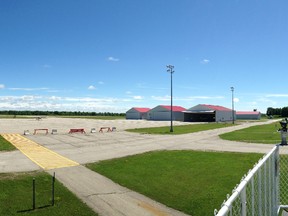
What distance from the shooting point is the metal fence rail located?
3914 mm

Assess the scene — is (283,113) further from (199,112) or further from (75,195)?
(75,195)

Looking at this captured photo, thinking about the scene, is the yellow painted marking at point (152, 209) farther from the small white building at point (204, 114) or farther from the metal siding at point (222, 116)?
the metal siding at point (222, 116)

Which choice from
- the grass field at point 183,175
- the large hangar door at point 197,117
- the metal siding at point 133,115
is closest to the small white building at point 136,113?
the metal siding at point 133,115

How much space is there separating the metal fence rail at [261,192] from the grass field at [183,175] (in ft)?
7.68

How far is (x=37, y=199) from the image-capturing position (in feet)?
40.8

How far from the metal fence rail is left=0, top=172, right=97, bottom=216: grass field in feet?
20.1

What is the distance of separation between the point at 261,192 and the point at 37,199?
9.35 m

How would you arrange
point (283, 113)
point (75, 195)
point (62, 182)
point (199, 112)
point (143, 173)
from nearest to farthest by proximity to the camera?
point (75, 195) → point (62, 182) → point (143, 173) → point (199, 112) → point (283, 113)

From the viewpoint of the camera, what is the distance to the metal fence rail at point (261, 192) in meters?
3.91

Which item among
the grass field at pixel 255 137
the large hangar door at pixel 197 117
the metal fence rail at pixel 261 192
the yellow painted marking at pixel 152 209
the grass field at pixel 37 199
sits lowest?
the yellow painted marking at pixel 152 209

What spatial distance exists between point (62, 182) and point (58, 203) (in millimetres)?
3230

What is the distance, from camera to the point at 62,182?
596 inches

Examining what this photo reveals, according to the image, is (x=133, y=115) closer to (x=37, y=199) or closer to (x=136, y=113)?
(x=136, y=113)

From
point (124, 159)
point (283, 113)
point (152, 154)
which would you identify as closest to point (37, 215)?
point (124, 159)
